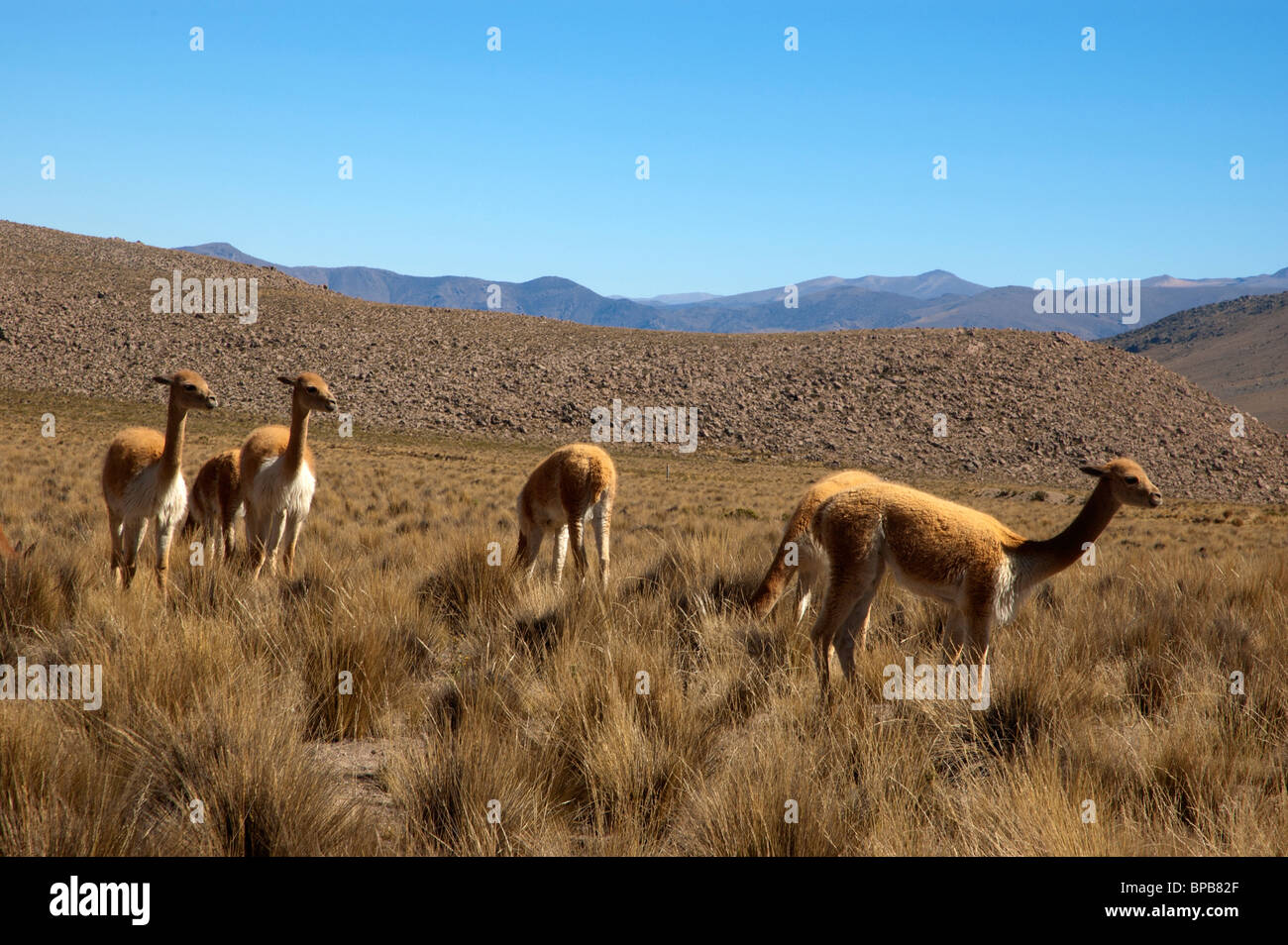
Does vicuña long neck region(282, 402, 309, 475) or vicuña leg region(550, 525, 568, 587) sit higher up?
vicuña long neck region(282, 402, 309, 475)

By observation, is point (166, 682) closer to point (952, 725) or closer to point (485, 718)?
point (485, 718)

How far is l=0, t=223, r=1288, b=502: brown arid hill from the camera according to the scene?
50.5 meters

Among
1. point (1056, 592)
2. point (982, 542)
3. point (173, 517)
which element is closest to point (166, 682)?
point (173, 517)

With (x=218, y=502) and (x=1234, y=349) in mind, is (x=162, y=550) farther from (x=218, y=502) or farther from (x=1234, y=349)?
(x=1234, y=349)

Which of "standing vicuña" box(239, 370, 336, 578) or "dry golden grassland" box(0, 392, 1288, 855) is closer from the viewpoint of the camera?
"dry golden grassland" box(0, 392, 1288, 855)

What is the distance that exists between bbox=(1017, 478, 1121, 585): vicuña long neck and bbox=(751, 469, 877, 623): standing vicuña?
111 centimetres

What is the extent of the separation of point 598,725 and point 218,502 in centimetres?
586

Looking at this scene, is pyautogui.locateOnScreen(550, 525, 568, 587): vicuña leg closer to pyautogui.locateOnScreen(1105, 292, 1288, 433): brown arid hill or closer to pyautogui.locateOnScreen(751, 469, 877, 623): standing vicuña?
pyautogui.locateOnScreen(751, 469, 877, 623): standing vicuña

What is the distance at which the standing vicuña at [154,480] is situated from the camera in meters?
5.92

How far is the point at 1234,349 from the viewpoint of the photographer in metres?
132

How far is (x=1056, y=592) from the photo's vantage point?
7469 mm

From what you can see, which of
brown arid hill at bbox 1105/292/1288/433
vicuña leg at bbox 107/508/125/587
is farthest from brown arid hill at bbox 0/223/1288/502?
brown arid hill at bbox 1105/292/1288/433

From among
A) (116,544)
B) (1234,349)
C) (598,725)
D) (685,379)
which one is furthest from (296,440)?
(1234,349)

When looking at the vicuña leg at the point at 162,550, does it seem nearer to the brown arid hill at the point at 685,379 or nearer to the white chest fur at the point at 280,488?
the white chest fur at the point at 280,488
